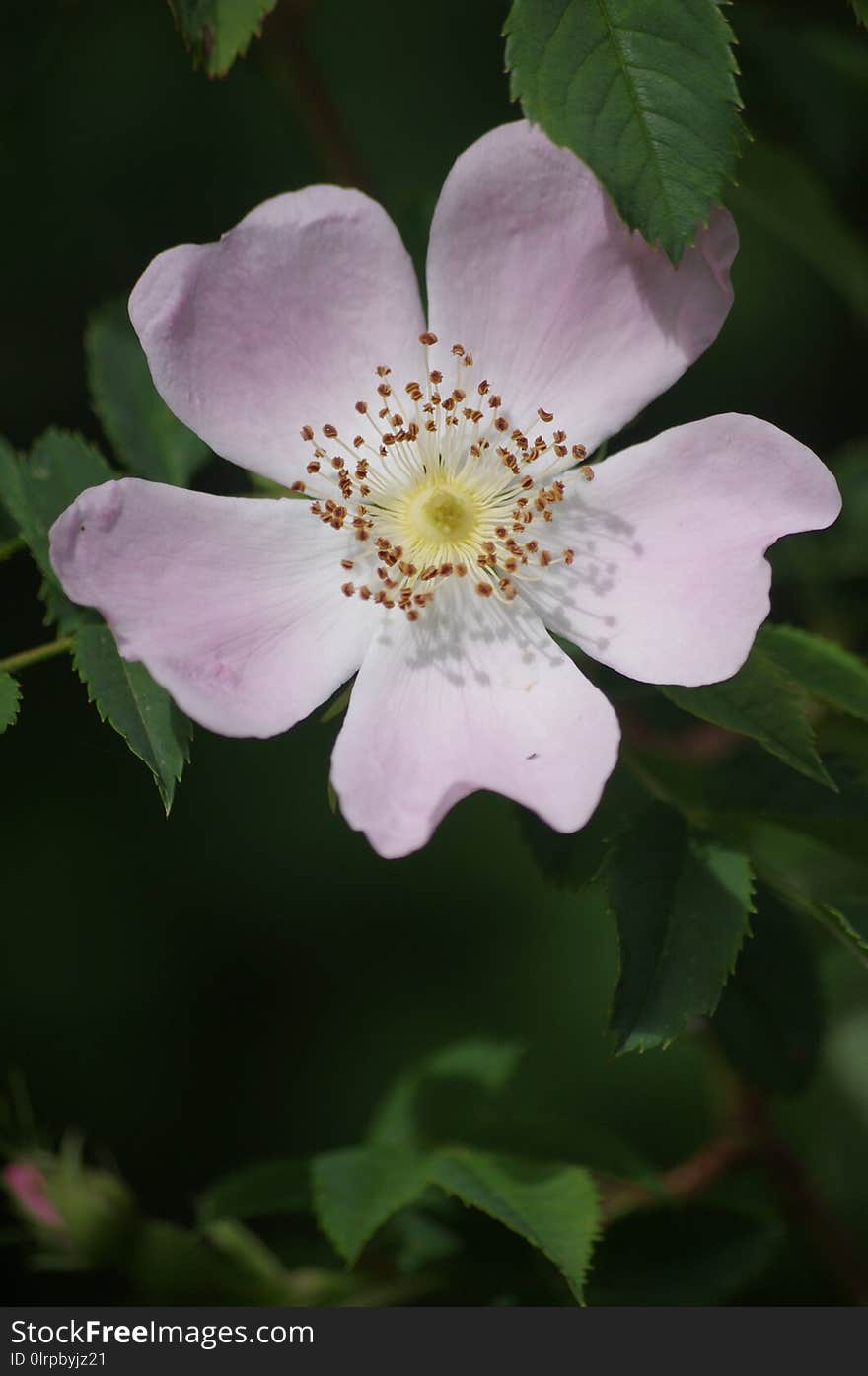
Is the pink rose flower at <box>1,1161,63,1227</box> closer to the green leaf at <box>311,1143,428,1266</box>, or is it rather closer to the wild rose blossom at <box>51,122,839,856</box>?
the green leaf at <box>311,1143,428,1266</box>

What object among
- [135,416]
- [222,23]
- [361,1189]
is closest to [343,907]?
[361,1189]

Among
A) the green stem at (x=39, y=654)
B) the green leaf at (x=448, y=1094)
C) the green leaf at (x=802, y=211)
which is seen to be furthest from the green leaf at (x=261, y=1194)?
the green leaf at (x=802, y=211)

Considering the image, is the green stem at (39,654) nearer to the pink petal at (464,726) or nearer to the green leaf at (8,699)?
the green leaf at (8,699)

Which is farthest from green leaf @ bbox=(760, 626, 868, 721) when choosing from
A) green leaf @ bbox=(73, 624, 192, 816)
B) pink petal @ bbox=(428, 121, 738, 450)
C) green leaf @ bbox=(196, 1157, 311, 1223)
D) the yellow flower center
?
green leaf @ bbox=(196, 1157, 311, 1223)

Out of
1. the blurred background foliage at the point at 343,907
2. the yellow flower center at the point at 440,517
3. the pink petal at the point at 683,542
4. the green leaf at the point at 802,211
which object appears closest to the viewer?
the pink petal at the point at 683,542

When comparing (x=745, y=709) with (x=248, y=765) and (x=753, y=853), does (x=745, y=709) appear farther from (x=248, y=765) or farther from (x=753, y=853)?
(x=248, y=765)

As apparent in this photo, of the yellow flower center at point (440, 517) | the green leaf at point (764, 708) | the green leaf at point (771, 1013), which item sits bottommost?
the green leaf at point (771, 1013)

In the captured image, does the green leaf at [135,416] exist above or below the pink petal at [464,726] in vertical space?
above
